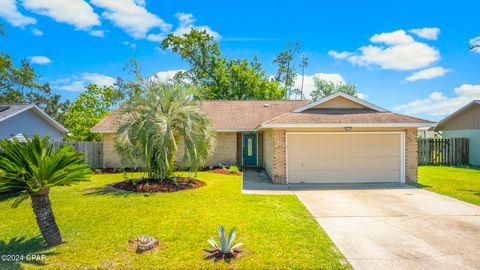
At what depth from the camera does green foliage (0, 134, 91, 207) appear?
4.71 metres

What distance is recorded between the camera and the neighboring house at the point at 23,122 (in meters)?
15.7

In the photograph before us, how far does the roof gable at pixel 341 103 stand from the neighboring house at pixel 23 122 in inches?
650

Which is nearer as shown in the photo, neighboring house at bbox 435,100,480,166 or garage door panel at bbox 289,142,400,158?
garage door panel at bbox 289,142,400,158

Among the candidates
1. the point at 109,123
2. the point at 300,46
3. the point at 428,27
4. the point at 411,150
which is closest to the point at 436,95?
the point at 300,46

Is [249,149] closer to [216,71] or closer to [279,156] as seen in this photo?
[279,156]

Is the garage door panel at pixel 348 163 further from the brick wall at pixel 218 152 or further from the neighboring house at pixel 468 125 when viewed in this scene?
the neighboring house at pixel 468 125

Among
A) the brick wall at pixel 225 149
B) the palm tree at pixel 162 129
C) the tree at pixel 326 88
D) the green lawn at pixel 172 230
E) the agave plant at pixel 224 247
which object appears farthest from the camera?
the tree at pixel 326 88

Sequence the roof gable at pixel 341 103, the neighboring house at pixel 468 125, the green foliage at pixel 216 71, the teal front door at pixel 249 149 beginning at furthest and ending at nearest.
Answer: the green foliage at pixel 216 71
the neighboring house at pixel 468 125
the teal front door at pixel 249 149
the roof gable at pixel 341 103

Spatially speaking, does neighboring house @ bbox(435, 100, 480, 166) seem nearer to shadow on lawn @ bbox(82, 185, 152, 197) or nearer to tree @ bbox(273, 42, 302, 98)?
tree @ bbox(273, 42, 302, 98)

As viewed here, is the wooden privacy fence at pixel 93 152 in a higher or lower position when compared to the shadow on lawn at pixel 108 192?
higher

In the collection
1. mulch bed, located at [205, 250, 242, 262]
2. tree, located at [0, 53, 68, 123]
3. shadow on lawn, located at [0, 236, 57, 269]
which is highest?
tree, located at [0, 53, 68, 123]

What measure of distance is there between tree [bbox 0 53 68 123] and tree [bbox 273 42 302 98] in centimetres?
2713

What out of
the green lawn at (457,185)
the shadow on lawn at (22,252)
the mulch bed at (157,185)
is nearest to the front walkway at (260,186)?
the mulch bed at (157,185)

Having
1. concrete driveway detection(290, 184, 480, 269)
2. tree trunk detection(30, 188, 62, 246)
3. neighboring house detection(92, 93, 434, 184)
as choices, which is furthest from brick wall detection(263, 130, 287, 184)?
tree trunk detection(30, 188, 62, 246)
